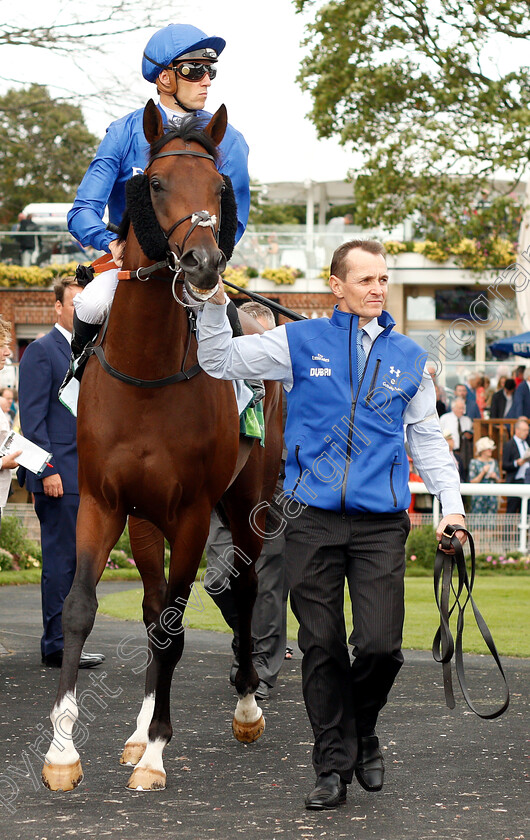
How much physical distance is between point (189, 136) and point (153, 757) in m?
2.41

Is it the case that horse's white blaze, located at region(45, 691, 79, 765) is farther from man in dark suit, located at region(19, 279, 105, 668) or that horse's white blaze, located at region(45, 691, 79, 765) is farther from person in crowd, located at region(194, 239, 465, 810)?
man in dark suit, located at region(19, 279, 105, 668)

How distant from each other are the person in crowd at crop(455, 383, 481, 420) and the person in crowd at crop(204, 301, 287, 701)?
10.1 m

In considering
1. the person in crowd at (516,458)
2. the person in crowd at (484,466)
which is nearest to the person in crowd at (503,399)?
the person in crowd at (484,466)

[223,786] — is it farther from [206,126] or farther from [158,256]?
[206,126]

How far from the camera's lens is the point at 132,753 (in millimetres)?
4699

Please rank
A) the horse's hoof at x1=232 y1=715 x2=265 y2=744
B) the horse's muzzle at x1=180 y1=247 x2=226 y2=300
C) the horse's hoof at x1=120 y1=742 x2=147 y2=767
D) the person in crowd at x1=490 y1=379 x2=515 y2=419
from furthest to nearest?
the person in crowd at x1=490 y1=379 x2=515 y2=419, the horse's hoof at x1=232 y1=715 x2=265 y2=744, the horse's hoof at x1=120 y1=742 x2=147 y2=767, the horse's muzzle at x1=180 y1=247 x2=226 y2=300

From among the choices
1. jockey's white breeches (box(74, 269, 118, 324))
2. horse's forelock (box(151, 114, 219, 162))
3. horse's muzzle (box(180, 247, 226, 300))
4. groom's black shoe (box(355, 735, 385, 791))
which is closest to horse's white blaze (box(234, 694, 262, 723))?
groom's black shoe (box(355, 735, 385, 791))

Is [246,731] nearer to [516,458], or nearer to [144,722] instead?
[144,722]

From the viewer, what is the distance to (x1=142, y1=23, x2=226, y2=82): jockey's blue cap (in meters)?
4.90

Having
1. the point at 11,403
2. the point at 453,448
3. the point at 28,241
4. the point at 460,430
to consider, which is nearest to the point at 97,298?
the point at 453,448

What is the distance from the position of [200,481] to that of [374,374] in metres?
0.88

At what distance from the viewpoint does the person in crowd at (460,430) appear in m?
15.2

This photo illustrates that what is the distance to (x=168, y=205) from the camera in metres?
4.16

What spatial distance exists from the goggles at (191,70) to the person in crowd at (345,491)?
1.19 meters
